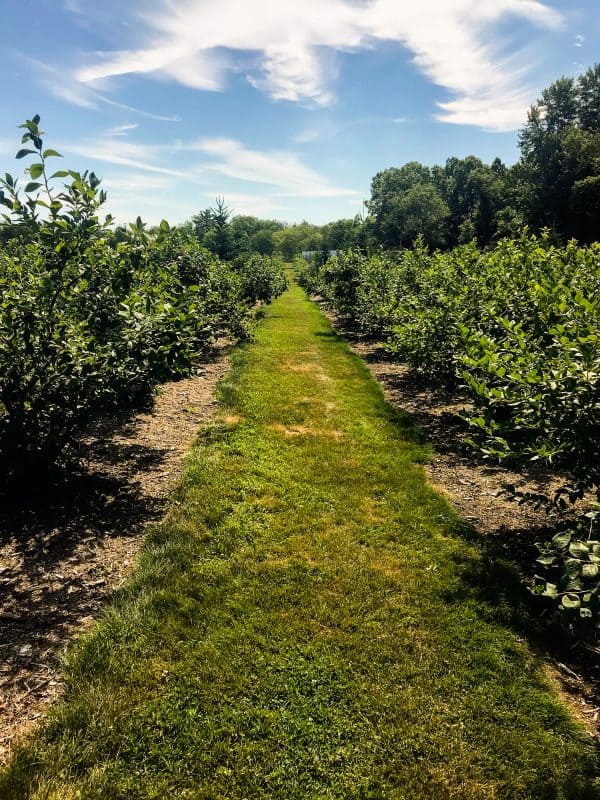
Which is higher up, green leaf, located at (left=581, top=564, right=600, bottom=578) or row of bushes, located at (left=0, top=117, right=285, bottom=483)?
row of bushes, located at (left=0, top=117, right=285, bottom=483)

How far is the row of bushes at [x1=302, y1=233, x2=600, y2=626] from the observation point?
292 centimetres

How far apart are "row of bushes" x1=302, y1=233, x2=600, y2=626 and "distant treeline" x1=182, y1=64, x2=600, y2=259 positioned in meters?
15.3

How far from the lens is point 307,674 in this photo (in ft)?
10.7

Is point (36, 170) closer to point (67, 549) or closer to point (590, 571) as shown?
point (67, 549)

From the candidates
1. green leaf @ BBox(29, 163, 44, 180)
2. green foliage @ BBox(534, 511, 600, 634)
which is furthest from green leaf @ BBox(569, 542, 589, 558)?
green leaf @ BBox(29, 163, 44, 180)

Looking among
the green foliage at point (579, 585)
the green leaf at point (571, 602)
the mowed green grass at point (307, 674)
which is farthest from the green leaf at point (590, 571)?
the mowed green grass at point (307, 674)

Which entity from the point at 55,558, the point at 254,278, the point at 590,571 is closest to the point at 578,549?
the point at 590,571

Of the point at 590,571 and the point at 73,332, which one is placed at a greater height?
the point at 73,332

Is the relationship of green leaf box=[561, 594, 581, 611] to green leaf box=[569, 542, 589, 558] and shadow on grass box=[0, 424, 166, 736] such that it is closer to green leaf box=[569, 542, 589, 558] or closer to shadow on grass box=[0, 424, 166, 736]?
green leaf box=[569, 542, 589, 558]

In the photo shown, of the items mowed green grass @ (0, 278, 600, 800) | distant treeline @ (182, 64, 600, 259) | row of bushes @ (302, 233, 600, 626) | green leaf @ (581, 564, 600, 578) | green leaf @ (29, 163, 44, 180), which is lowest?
mowed green grass @ (0, 278, 600, 800)

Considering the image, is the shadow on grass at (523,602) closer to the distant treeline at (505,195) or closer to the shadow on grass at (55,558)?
the shadow on grass at (55,558)

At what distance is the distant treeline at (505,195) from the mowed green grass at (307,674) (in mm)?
21176

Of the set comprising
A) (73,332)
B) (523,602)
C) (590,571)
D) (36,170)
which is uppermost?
(36,170)

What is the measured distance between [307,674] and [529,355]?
9.94ft
